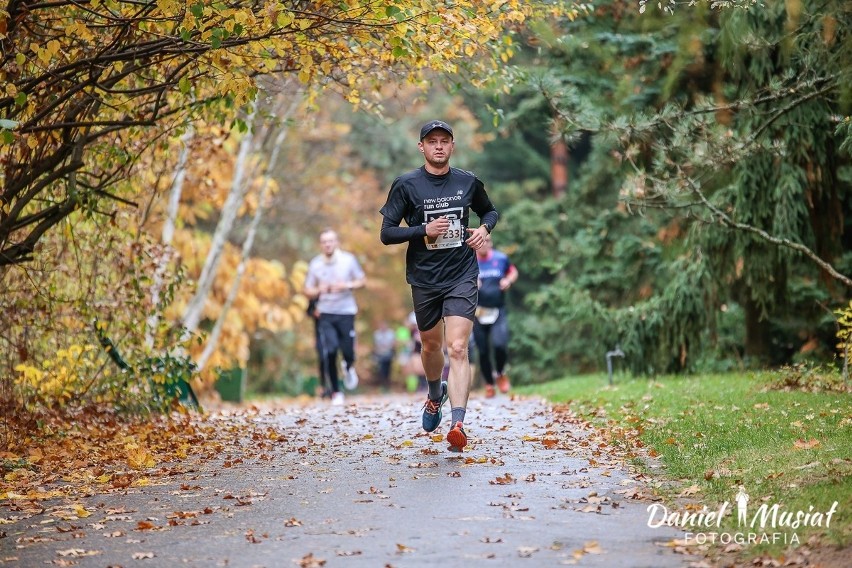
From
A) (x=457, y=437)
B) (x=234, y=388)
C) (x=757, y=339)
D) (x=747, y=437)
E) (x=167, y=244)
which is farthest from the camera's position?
(x=234, y=388)

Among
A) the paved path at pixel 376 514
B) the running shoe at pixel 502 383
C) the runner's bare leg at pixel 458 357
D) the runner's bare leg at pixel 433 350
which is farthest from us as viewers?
the running shoe at pixel 502 383

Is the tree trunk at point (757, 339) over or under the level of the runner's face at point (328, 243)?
under

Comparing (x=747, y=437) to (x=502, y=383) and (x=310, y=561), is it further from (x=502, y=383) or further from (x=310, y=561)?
(x=502, y=383)

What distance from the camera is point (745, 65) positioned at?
13.9 metres

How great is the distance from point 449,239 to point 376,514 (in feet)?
9.32

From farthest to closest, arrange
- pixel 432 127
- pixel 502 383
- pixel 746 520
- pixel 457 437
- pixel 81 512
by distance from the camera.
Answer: pixel 502 383 → pixel 432 127 → pixel 457 437 → pixel 81 512 → pixel 746 520

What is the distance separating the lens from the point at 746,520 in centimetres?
636

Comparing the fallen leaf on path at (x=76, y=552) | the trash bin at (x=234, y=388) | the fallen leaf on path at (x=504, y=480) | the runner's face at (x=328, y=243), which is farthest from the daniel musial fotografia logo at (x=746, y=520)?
the trash bin at (x=234, y=388)

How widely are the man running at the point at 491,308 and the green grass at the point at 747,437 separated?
2.41m

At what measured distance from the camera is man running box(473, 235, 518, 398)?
16.5 m

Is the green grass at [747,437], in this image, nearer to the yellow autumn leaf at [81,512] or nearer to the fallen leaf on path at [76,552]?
the fallen leaf on path at [76,552]

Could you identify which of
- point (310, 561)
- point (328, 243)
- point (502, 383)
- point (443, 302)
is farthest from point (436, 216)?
point (502, 383)

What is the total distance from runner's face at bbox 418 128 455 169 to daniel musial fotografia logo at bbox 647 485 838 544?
3404 mm

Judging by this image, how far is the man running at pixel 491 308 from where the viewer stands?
16453 millimetres
